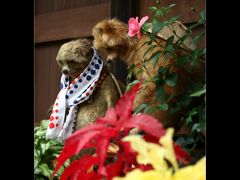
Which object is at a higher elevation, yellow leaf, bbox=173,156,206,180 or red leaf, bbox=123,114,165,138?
red leaf, bbox=123,114,165,138

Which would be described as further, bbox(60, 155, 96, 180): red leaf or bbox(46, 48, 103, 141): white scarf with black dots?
bbox(46, 48, 103, 141): white scarf with black dots

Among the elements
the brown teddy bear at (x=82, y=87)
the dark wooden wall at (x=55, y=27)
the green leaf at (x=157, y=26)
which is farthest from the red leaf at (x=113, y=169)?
the brown teddy bear at (x=82, y=87)

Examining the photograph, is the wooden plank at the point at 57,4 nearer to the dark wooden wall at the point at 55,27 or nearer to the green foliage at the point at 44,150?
the dark wooden wall at the point at 55,27

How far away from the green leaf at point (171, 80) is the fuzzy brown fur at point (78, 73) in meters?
0.45

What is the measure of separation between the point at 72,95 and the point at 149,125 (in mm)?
745

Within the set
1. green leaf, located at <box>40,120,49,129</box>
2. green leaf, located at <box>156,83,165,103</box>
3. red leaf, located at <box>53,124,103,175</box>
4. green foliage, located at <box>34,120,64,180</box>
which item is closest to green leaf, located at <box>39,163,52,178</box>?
green foliage, located at <box>34,120,64,180</box>

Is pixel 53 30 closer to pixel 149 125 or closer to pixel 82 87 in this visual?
pixel 82 87

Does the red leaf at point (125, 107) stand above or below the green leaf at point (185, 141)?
above

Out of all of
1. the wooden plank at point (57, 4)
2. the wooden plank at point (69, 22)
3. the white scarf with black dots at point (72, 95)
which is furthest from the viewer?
the white scarf with black dots at point (72, 95)

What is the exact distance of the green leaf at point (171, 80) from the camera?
77cm

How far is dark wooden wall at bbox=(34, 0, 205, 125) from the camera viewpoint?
1063 millimetres

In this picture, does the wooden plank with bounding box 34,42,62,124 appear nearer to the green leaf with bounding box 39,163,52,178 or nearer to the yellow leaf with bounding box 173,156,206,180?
the green leaf with bounding box 39,163,52,178
